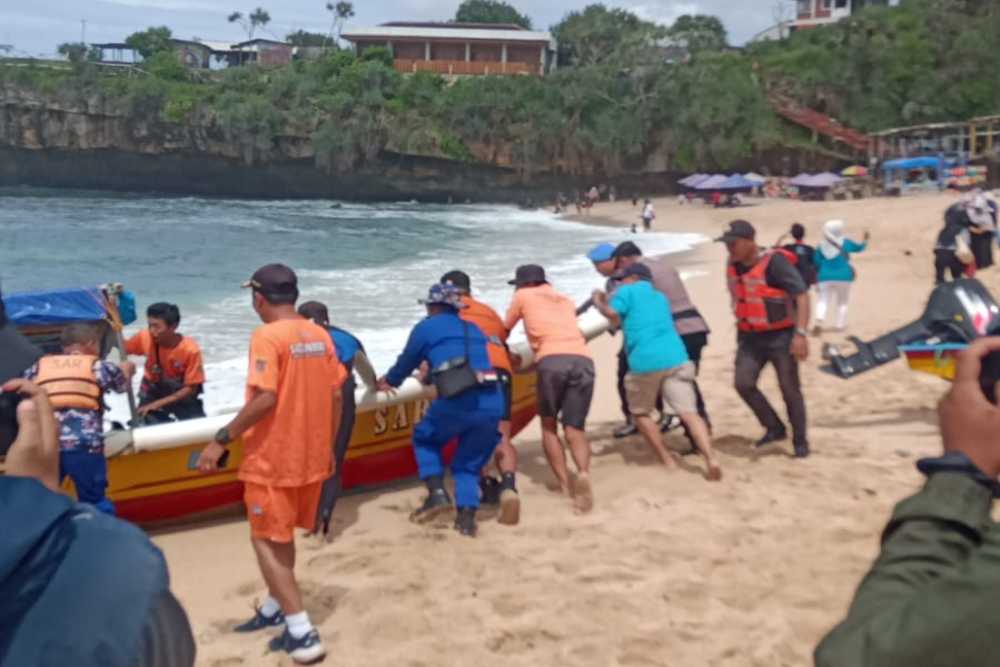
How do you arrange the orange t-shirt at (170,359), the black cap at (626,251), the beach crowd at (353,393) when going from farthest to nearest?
the black cap at (626,251) < the orange t-shirt at (170,359) < the beach crowd at (353,393)

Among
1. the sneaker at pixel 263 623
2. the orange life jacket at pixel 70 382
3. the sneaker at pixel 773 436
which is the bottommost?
the sneaker at pixel 263 623

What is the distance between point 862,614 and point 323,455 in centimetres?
314

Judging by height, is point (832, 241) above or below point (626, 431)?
above

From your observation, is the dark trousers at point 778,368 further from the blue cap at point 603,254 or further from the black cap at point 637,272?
the blue cap at point 603,254

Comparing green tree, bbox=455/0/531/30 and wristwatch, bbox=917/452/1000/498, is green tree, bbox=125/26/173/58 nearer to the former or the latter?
green tree, bbox=455/0/531/30

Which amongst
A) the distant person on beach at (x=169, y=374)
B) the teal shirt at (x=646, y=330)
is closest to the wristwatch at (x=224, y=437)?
the distant person on beach at (x=169, y=374)

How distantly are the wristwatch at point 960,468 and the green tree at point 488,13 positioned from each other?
3734 inches

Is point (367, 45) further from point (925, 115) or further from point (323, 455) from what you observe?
point (323, 455)

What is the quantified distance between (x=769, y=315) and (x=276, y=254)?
25.5 metres

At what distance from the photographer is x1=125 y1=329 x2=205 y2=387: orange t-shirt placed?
650cm

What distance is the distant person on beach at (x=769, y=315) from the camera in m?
6.36

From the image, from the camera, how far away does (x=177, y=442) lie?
5.58 meters

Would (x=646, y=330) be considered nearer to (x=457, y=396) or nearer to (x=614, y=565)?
(x=457, y=396)

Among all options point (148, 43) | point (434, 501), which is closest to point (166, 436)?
point (434, 501)
